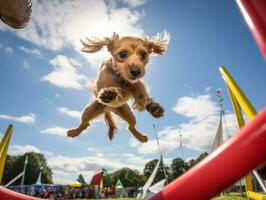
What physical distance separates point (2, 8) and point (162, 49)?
5.28m

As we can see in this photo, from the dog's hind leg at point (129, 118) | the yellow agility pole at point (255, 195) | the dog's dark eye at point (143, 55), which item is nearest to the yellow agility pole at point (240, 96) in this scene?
the yellow agility pole at point (255, 195)

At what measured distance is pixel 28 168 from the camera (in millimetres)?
73438

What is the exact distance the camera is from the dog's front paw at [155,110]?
526cm

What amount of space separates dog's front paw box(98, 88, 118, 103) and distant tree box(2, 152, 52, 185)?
70.8 metres

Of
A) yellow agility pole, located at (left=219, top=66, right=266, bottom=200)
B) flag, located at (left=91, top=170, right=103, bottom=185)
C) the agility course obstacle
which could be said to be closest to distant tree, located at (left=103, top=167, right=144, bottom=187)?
flag, located at (left=91, top=170, right=103, bottom=185)

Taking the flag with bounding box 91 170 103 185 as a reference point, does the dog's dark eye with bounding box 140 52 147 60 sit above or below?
below

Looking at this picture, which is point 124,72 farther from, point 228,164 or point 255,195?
point 228,164

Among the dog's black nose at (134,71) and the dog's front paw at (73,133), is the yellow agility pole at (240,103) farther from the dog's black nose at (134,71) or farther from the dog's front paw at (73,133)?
the dog's front paw at (73,133)

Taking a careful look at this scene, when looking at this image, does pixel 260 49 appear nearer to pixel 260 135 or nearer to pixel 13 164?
pixel 260 135

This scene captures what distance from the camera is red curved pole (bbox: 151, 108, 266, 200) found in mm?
911

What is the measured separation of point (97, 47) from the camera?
6281mm

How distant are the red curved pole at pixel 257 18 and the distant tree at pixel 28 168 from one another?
75.0m

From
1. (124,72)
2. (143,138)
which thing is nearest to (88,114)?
(143,138)

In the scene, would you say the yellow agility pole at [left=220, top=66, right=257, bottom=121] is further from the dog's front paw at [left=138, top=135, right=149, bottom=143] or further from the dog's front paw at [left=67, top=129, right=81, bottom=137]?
the dog's front paw at [left=67, top=129, right=81, bottom=137]
